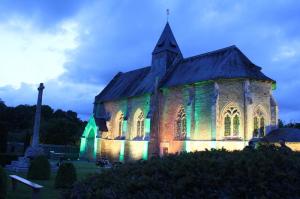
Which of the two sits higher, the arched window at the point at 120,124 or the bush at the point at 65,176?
the arched window at the point at 120,124

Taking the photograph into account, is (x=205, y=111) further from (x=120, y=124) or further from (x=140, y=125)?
(x=120, y=124)

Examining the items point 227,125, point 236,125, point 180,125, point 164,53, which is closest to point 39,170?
point 227,125

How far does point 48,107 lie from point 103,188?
7631 cm

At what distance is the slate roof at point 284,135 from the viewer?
77.3ft

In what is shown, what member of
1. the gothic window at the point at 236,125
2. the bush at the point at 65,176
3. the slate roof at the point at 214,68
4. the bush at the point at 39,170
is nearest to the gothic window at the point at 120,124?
the slate roof at the point at 214,68

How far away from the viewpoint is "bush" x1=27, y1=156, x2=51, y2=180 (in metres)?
16.7

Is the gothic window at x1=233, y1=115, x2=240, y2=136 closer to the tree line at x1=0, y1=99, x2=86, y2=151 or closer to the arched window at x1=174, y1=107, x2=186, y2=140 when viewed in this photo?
the arched window at x1=174, y1=107, x2=186, y2=140

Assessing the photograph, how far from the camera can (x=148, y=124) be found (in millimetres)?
30188

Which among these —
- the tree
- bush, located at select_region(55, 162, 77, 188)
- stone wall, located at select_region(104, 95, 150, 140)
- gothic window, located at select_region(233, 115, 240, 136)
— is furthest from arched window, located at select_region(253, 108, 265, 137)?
the tree

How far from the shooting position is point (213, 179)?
4125 mm

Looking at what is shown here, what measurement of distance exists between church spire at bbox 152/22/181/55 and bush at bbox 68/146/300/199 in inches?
1150

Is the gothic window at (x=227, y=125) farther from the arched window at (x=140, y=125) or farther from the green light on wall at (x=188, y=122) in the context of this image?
the arched window at (x=140, y=125)

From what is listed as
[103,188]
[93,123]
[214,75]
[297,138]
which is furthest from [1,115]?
[103,188]

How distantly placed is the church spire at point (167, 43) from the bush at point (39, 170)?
1942 centimetres
